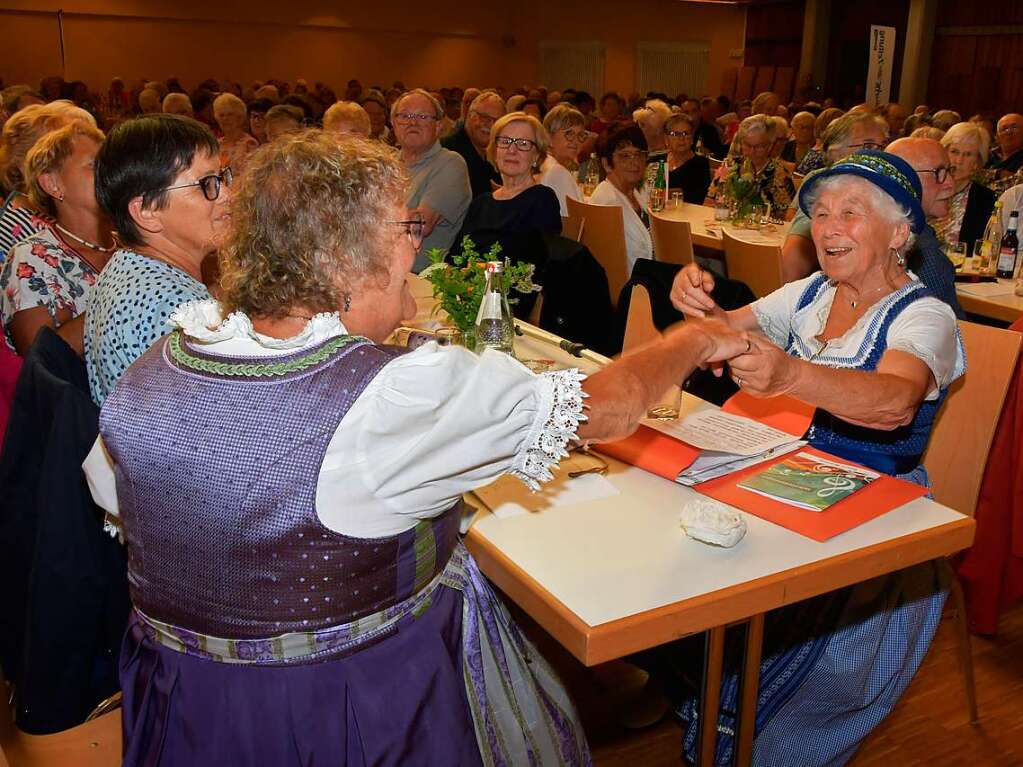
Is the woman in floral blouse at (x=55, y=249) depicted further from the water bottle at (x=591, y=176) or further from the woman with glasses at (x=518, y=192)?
the water bottle at (x=591, y=176)

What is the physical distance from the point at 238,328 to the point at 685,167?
6.58m

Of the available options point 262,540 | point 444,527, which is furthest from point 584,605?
point 262,540

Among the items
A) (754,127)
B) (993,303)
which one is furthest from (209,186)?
(754,127)

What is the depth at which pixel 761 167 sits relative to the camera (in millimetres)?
6434

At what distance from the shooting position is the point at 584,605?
1.41 m

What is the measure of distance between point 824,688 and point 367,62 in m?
17.2

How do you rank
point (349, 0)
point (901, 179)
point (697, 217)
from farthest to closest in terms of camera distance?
point (349, 0)
point (697, 217)
point (901, 179)

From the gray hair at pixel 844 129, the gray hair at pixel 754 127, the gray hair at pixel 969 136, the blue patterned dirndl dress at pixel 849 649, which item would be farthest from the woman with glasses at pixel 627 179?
the blue patterned dirndl dress at pixel 849 649

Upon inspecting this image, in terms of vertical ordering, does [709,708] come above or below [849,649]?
above

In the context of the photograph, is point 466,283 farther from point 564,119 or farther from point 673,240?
point 564,119

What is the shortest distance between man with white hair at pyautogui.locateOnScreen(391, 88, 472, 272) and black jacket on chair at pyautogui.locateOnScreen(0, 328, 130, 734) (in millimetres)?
3259

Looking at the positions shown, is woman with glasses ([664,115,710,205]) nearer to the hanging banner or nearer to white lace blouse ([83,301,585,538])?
the hanging banner

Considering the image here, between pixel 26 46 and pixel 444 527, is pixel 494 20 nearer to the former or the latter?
pixel 26 46

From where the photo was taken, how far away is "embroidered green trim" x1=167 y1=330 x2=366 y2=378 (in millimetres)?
1196
